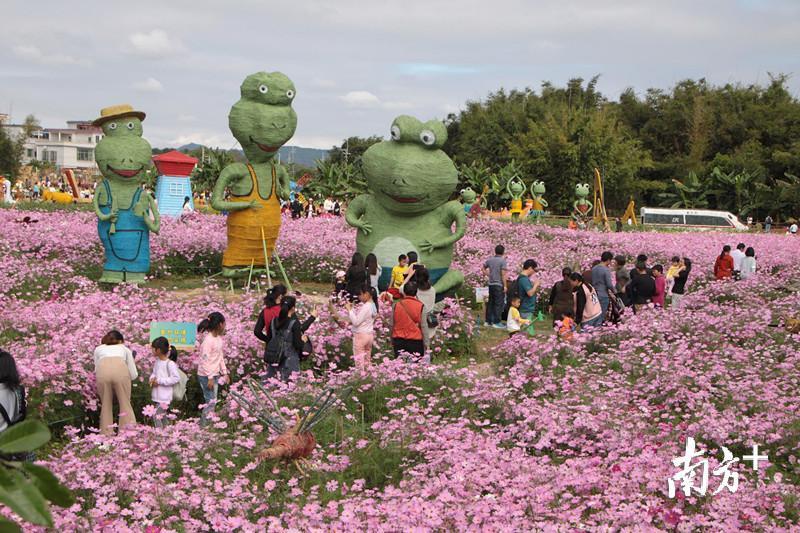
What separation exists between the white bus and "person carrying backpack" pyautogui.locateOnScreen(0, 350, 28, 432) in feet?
98.1

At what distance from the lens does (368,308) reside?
28.6 ft

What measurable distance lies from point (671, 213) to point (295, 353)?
1148 inches

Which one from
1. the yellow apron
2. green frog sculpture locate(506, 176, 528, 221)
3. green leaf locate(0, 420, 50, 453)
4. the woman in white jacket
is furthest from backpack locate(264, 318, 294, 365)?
green frog sculpture locate(506, 176, 528, 221)

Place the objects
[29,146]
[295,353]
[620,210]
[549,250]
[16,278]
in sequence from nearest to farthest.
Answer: [295,353]
[16,278]
[549,250]
[620,210]
[29,146]

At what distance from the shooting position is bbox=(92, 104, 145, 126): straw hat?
1335 centimetres

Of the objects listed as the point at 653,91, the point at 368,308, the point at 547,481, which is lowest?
the point at 547,481

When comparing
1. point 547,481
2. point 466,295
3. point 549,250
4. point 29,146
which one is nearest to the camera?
point 547,481

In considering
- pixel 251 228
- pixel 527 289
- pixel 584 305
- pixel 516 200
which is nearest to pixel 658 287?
pixel 584 305

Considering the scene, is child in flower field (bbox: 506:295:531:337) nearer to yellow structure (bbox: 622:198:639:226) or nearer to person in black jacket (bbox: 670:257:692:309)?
person in black jacket (bbox: 670:257:692:309)

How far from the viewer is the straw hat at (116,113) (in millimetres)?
13352

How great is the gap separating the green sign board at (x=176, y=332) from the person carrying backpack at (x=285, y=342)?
27.8 inches

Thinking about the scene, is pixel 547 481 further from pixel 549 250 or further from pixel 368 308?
pixel 549 250

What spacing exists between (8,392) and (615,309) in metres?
7.55

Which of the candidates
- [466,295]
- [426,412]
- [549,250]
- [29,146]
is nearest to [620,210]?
[549,250]
